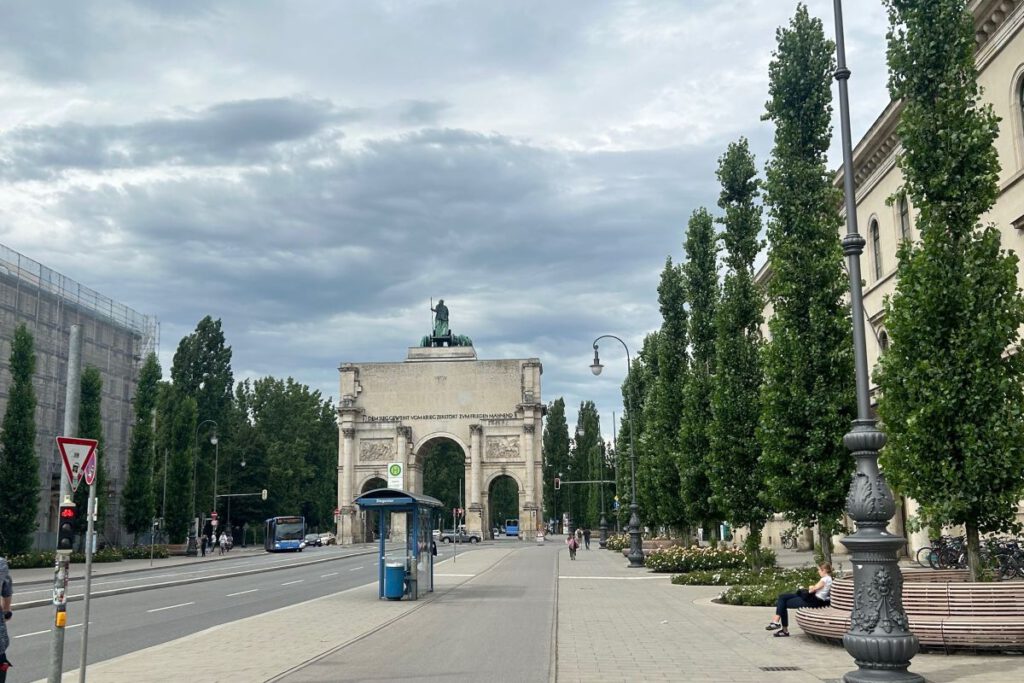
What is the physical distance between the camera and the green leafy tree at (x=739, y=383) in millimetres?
26266

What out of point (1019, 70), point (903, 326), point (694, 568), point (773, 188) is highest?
point (1019, 70)

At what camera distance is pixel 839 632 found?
545 inches

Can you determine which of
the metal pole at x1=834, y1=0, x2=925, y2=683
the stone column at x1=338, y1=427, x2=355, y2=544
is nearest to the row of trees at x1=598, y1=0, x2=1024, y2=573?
the metal pole at x1=834, y1=0, x2=925, y2=683

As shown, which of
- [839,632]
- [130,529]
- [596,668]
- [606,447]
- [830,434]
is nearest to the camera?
[596,668]

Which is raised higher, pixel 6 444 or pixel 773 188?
pixel 773 188

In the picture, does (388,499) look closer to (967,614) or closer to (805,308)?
(805,308)

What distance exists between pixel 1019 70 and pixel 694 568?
59.2 feet

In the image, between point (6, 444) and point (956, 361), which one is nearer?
point (956, 361)

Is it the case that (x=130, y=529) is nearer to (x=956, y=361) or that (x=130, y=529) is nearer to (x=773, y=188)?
(x=773, y=188)

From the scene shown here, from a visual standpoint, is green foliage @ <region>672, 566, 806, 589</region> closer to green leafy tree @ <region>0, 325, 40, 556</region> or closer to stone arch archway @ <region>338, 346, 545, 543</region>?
green leafy tree @ <region>0, 325, 40, 556</region>

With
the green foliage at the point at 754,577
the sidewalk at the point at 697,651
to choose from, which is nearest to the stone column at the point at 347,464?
the green foliage at the point at 754,577

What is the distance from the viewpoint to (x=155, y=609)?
915 inches

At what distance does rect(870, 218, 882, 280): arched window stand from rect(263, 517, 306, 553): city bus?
5108 cm

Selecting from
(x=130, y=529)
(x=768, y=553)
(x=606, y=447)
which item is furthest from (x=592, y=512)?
(x=768, y=553)
